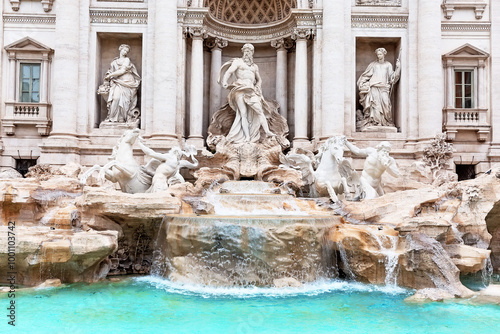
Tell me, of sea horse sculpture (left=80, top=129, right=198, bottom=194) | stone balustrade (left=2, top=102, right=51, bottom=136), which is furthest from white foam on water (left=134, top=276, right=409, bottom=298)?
stone balustrade (left=2, top=102, right=51, bottom=136)

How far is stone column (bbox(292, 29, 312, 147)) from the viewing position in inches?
602

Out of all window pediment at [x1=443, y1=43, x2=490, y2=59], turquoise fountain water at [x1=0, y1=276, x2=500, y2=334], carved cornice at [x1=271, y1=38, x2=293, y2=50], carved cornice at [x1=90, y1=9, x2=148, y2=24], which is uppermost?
carved cornice at [x1=90, y1=9, x2=148, y2=24]

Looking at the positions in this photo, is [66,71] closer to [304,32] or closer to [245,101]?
Result: [245,101]

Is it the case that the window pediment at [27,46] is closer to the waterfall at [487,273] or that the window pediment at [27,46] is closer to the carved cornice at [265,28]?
the carved cornice at [265,28]

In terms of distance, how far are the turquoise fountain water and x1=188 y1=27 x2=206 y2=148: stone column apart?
7.44 meters

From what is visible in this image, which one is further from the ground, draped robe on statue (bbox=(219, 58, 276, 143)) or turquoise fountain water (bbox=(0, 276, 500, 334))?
draped robe on statue (bbox=(219, 58, 276, 143))

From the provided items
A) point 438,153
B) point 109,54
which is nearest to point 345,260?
point 438,153

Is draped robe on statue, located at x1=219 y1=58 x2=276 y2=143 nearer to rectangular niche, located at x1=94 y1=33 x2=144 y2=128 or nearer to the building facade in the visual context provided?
the building facade

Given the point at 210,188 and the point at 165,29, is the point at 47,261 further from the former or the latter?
the point at 165,29

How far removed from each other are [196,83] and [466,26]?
371 inches

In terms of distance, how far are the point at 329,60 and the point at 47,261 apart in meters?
10.5

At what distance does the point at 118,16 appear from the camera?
15453 mm

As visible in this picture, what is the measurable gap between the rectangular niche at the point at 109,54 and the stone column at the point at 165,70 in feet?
3.59

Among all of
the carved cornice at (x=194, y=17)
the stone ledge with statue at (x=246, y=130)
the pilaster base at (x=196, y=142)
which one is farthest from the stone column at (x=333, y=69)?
the carved cornice at (x=194, y=17)
